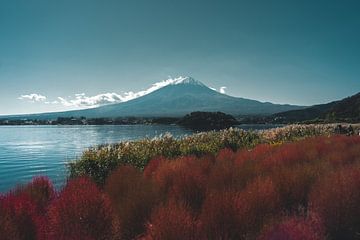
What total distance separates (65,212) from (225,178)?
4.01m

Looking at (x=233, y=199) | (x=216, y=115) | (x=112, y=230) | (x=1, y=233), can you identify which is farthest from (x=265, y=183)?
(x=216, y=115)

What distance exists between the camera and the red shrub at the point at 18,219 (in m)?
5.35

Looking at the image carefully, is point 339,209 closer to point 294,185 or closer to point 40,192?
→ point 294,185

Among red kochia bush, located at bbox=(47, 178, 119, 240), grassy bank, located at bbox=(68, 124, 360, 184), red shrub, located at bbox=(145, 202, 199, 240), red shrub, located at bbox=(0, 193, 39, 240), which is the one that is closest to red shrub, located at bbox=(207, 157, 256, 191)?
red kochia bush, located at bbox=(47, 178, 119, 240)

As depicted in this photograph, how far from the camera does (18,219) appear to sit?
6188mm

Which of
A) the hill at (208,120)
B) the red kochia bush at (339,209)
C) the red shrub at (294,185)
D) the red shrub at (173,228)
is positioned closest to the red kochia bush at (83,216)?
the red shrub at (173,228)

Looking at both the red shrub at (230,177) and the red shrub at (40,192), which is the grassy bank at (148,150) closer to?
the red shrub at (40,192)

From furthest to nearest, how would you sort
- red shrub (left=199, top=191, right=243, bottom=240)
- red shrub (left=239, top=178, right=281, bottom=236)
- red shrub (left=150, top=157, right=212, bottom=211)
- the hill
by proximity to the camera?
the hill < red shrub (left=150, top=157, right=212, bottom=211) < red shrub (left=239, top=178, right=281, bottom=236) < red shrub (left=199, top=191, right=243, bottom=240)

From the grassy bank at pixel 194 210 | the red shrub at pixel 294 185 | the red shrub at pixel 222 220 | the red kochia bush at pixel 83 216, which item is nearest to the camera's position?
the grassy bank at pixel 194 210

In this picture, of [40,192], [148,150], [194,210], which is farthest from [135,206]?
[148,150]

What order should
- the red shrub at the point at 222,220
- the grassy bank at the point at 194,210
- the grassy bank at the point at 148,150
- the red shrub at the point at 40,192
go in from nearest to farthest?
1. the grassy bank at the point at 194,210
2. the red shrub at the point at 222,220
3. the red shrub at the point at 40,192
4. the grassy bank at the point at 148,150

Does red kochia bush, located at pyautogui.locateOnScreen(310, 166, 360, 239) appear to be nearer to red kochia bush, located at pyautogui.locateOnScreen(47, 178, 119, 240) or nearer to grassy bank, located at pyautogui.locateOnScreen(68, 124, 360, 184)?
red kochia bush, located at pyautogui.locateOnScreen(47, 178, 119, 240)

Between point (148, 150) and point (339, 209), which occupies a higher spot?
point (148, 150)

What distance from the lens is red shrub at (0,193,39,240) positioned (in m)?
5.35
